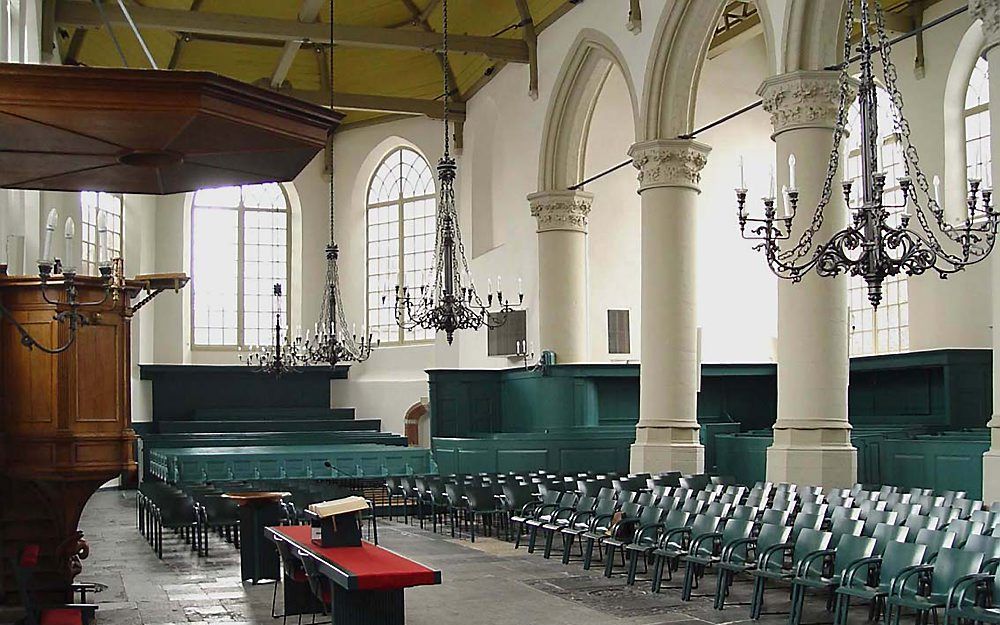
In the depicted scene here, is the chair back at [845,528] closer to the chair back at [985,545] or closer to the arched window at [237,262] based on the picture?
the chair back at [985,545]

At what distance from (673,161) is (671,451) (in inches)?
163

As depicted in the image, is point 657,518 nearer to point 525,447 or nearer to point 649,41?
point 525,447

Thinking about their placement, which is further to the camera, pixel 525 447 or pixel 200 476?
pixel 525 447

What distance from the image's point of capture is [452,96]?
986 inches

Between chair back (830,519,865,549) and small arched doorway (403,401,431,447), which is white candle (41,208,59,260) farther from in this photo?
small arched doorway (403,401,431,447)

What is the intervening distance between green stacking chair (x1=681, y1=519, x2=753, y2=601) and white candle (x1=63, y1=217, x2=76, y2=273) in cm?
501

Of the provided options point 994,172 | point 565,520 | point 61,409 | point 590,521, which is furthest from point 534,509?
point 61,409

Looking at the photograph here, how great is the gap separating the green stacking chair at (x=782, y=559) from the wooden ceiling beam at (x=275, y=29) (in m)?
14.3

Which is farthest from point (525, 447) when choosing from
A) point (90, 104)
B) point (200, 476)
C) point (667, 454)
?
point (90, 104)

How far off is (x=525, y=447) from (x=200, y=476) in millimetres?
4902

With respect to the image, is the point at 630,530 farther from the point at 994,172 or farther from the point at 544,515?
the point at 994,172

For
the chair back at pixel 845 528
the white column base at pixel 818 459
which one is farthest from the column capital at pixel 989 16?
the chair back at pixel 845 528

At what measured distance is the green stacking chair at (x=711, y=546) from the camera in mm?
8391

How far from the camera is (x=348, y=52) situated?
82.6 ft
